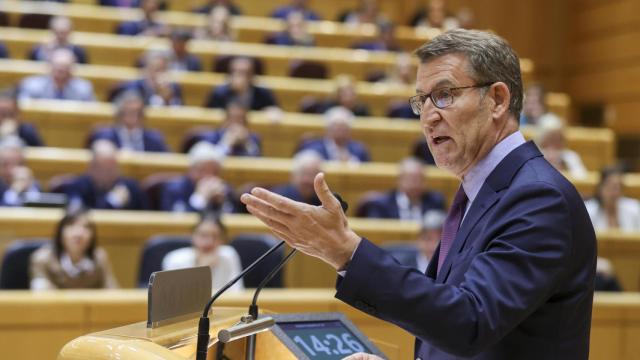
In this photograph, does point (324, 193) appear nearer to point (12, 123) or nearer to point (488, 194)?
point (488, 194)

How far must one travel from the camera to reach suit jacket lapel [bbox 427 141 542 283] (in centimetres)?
125

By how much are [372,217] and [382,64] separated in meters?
2.98

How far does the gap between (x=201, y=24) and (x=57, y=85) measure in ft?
7.09

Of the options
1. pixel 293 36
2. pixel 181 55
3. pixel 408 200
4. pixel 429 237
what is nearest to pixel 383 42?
pixel 293 36

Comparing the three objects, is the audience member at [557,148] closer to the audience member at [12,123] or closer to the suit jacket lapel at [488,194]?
the audience member at [12,123]

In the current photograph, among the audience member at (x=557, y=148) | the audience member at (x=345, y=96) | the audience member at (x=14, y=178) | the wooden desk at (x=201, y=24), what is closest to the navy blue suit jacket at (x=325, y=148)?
the audience member at (x=345, y=96)

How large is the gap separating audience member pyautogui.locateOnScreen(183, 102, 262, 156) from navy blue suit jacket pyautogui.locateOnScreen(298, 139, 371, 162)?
33cm

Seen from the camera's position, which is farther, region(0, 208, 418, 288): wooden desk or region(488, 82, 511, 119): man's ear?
region(0, 208, 418, 288): wooden desk

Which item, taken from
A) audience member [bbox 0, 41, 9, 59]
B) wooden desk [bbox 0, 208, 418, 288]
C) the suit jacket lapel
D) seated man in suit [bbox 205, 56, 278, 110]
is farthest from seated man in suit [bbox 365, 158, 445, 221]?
the suit jacket lapel

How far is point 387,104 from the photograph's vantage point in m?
7.14

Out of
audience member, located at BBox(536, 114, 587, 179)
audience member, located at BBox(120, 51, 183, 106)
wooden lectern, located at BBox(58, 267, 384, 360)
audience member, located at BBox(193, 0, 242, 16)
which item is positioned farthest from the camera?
audience member, located at BBox(193, 0, 242, 16)

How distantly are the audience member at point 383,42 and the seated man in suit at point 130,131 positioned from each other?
301cm

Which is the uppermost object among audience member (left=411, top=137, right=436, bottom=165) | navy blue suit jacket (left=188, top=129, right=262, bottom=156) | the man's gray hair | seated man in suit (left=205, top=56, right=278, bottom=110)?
the man's gray hair

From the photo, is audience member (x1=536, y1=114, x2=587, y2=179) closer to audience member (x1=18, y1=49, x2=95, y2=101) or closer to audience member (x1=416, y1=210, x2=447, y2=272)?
audience member (x1=416, y1=210, x2=447, y2=272)
